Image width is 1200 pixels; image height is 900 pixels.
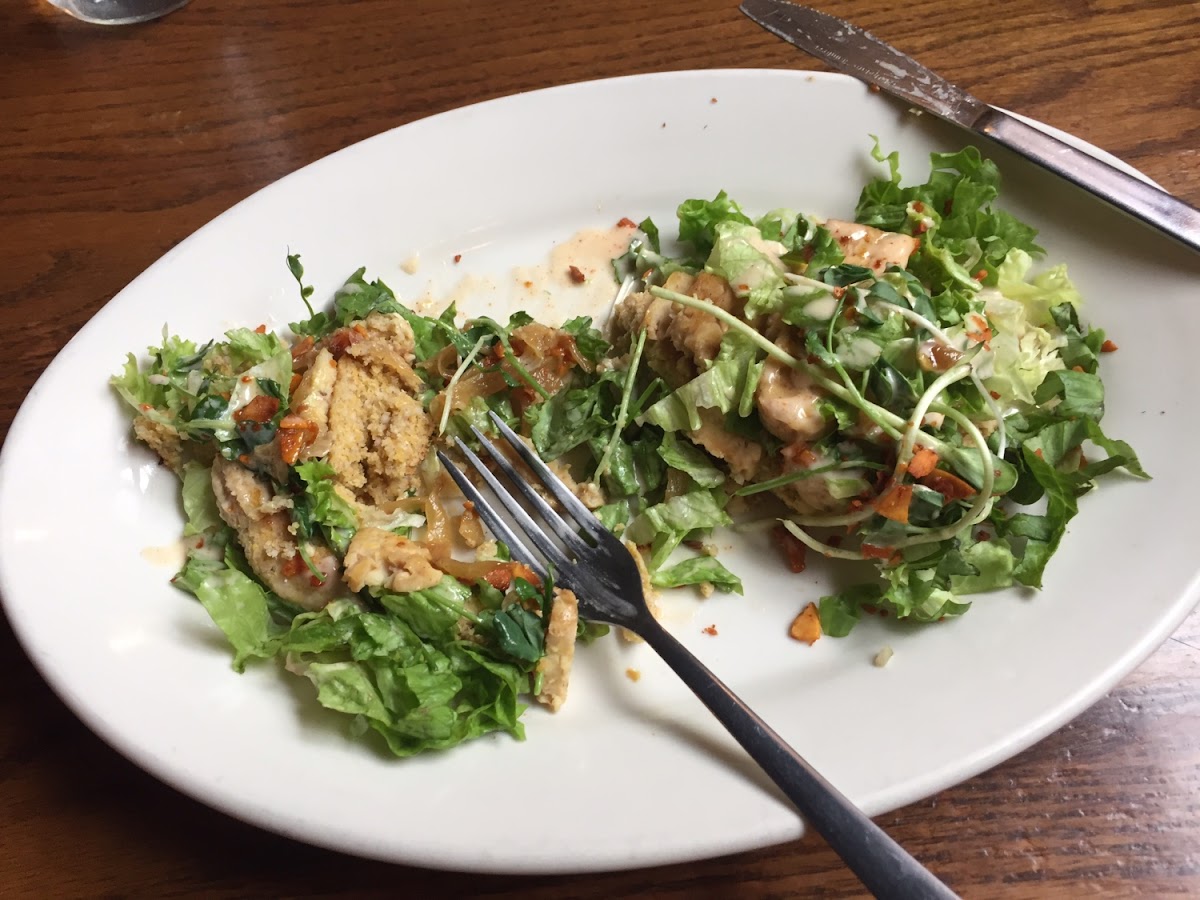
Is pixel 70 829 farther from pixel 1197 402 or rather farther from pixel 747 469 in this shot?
pixel 1197 402

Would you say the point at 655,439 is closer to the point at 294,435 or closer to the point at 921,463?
the point at 921,463

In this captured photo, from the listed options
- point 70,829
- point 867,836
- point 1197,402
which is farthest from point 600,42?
point 70,829

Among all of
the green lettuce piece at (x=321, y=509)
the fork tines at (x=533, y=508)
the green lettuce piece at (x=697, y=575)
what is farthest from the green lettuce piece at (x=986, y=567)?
the green lettuce piece at (x=321, y=509)

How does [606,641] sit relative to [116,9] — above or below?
below

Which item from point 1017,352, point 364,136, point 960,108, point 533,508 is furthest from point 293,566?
point 960,108

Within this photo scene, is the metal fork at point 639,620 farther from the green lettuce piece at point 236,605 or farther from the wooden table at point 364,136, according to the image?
the green lettuce piece at point 236,605

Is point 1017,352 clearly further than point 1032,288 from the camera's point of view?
No

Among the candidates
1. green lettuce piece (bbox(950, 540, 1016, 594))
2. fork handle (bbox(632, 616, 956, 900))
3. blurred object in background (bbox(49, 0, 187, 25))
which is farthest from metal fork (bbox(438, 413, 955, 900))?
blurred object in background (bbox(49, 0, 187, 25))
